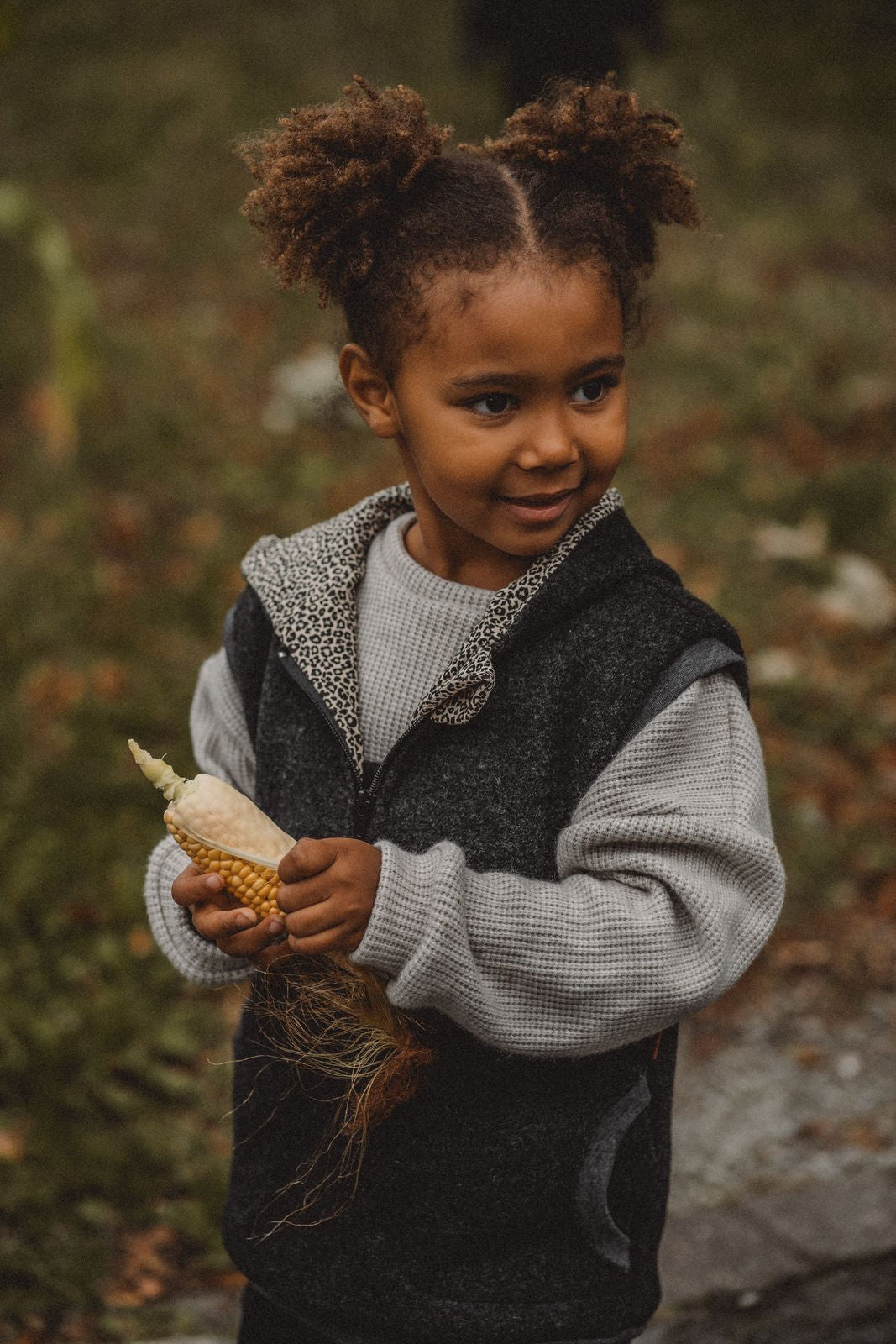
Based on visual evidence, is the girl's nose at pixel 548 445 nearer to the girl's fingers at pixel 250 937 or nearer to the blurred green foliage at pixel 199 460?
the blurred green foliage at pixel 199 460

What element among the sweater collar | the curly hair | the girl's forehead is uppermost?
the curly hair

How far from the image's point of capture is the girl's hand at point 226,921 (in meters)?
1.52

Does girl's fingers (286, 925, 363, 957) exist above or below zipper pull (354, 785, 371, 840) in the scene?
above

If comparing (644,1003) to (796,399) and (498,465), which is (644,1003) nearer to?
(498,465)

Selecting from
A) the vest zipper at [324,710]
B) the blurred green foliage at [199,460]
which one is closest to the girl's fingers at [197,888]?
the vest zipper at [324,710]

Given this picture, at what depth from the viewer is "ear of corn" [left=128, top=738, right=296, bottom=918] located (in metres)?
1.53

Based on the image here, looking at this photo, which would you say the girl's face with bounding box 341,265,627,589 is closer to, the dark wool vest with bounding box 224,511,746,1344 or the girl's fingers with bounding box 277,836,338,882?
the dark wool vest with bounding box 224,511,746,1344

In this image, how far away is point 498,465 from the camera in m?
1.60

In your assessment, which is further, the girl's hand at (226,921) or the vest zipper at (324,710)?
the vest zipper at (324,710)

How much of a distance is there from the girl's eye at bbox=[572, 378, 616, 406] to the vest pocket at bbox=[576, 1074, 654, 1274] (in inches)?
34.0

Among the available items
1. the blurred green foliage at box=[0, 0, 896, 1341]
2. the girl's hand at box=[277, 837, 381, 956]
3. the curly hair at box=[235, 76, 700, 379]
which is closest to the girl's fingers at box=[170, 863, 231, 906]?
the girl's hand at box=[277, 837, 381, 956]

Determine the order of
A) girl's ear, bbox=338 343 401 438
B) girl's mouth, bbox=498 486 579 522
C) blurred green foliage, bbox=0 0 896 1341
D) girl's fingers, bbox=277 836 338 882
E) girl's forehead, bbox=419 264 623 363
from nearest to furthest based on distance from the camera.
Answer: girl's fingers, bbox=277 836 338 882 → girl's forehead, bbox=419 264 623 363 → girl's mouth, bbox=498 486 579 522 → girl's ear, bbox=338 343 401 438 → blurred green foliage, bbox=0 0 896 1341

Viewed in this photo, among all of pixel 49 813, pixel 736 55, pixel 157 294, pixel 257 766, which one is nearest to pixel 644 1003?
pixel 257 766

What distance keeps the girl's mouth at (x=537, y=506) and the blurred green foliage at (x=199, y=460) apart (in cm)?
52
